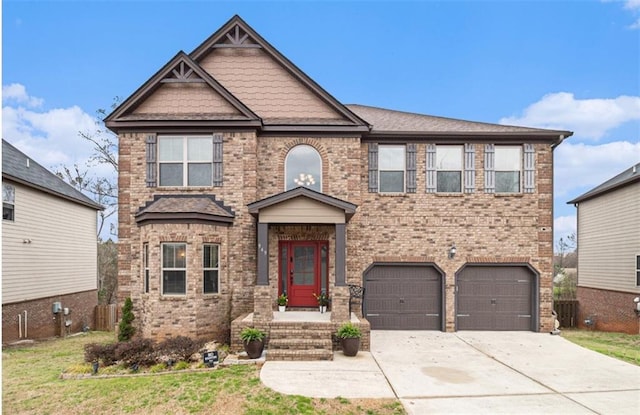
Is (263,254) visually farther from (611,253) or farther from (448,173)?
(611,253)

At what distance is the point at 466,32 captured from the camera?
59.1 ft

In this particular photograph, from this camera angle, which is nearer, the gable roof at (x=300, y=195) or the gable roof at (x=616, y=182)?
the gable roof at (x=300, y=195)

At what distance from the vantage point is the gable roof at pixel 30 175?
1312cm

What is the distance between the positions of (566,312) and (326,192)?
12.4 m

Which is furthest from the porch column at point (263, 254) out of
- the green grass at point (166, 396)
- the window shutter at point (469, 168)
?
the window shutter at point (469, 168)

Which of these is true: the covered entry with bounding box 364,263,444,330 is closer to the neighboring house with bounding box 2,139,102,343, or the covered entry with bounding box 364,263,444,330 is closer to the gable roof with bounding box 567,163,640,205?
the gable roof with bounding box 567,163,640,205

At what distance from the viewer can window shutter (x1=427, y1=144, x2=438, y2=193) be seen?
11977 mm

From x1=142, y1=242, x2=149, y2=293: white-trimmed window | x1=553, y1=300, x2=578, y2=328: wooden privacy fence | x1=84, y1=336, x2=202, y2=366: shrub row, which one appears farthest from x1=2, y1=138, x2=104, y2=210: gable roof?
x1=553, y1=300, x2=578, y2=328: wooden privacy fence

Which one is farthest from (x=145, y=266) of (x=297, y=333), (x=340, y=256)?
(x=340, y=256)

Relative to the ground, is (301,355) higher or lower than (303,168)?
lower

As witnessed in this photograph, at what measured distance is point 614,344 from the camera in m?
11.5

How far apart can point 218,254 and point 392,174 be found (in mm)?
5930

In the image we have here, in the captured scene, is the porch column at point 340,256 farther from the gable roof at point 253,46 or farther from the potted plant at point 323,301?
the gable roof at point 253,46

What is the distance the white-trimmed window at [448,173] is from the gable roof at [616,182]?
710 centimetres
